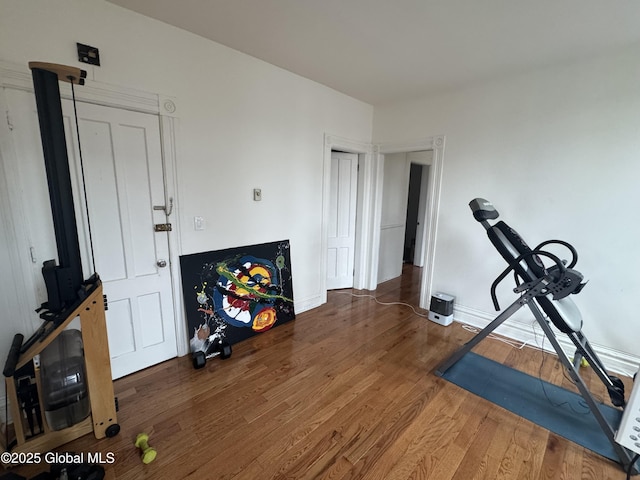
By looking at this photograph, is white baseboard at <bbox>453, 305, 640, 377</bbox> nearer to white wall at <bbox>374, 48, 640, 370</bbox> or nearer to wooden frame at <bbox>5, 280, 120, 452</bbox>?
white wall at <bbox>374, 48, 640, 370</bbox>

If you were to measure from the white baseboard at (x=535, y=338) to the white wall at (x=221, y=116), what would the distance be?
1795 mm

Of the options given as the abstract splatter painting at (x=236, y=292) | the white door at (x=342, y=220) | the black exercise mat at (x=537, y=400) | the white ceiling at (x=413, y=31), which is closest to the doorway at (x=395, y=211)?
the white door at (x=342, y=220)

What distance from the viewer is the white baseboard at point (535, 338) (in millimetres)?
2451

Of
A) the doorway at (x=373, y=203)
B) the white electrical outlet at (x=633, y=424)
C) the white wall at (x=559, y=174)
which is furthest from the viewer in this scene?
the doorway at (x=373, y=203)

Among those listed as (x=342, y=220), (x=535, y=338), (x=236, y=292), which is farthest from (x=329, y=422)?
(x=342, y=220)

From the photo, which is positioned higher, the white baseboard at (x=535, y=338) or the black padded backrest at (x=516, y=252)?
the black padded backrest at (x=516, y=252)

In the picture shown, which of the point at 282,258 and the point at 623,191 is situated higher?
the point at 623,191

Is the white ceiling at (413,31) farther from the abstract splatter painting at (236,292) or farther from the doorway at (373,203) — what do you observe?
the abstract splatter painting at (236,292)

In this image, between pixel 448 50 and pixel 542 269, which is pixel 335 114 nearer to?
pixel 448 50

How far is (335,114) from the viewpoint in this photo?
3.47 metres

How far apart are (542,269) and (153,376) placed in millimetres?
2986

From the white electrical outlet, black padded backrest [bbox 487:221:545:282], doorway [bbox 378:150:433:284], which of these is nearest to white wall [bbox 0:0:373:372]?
doorway [bbox 378:150:433:284]

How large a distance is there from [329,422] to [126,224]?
2.01 meters

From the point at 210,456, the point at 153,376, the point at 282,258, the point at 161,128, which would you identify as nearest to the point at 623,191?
the point at 282,258
